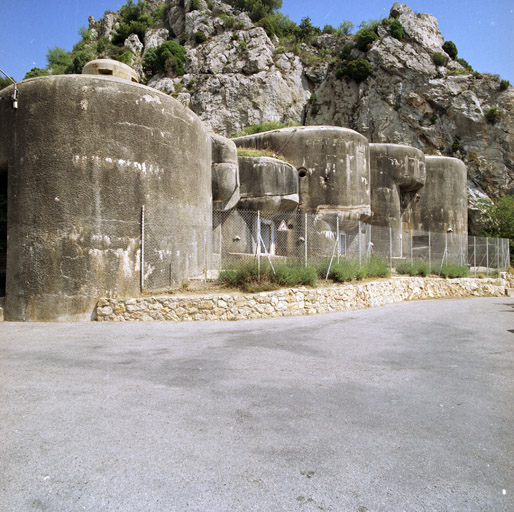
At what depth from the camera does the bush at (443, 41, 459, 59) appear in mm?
38500

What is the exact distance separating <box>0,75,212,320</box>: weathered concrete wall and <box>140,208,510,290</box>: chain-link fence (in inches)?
13.8

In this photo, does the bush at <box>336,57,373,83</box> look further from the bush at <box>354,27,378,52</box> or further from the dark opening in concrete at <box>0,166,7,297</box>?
the dark opening in concrete at <box>0,166,7,297</box>

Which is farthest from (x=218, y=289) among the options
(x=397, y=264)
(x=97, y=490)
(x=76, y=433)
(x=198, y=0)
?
(x=198, y=0)

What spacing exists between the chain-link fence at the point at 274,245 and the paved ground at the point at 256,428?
4.43 metres

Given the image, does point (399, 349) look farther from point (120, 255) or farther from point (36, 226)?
point (36, 226)

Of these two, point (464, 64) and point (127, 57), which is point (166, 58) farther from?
point (464, 64)

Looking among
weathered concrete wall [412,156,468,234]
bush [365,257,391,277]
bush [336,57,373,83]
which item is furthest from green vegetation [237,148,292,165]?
bush [336,57,373,83]

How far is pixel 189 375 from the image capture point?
16.3ft

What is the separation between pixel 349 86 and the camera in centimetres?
3797

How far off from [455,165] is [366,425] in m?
25.6

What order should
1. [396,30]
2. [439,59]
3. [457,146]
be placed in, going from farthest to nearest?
[396,30]
[439,59]
[457,146]

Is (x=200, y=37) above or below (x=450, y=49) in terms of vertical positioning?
above

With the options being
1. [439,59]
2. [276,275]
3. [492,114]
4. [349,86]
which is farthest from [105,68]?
[439,59]

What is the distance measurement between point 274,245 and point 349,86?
2694 cm
